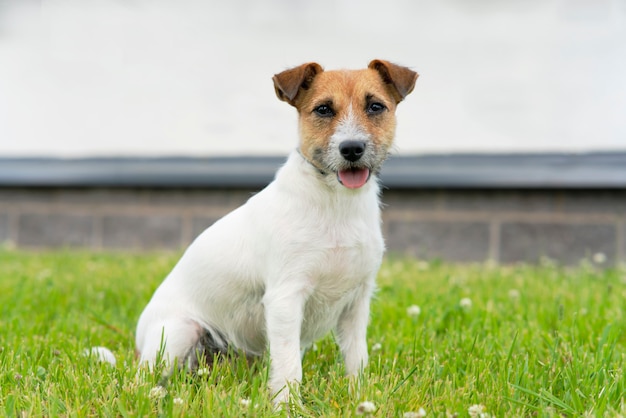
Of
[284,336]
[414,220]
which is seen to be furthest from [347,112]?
[414,220]

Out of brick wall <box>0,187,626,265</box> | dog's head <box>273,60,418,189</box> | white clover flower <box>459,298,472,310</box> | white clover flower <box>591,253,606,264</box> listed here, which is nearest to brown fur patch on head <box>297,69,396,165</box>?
dog's head <box>273,60,418,189</box>

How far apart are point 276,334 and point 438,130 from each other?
16.4 ft

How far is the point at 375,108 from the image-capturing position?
3.01m

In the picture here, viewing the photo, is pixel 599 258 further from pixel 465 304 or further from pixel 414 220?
pixel 465 304

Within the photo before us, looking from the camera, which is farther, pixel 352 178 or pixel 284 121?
pixel 284 121

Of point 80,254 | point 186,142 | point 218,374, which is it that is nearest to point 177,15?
point 186,142

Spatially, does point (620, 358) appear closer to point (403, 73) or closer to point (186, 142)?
point (403, 73)

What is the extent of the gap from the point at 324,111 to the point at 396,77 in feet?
1.28

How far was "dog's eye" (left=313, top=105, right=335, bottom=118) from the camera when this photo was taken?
2.96 m

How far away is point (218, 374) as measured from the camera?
9.66 feet

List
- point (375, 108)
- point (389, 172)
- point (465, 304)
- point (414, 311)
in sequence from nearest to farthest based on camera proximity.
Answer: point (375, 108)
point (414, 311)
point (465, 304)
point (389, 172)

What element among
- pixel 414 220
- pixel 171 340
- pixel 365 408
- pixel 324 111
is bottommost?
pixel 414 220

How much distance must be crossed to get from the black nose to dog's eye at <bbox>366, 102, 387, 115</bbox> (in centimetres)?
23

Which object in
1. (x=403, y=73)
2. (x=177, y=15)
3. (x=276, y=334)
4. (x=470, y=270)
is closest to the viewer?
(x=276, y=334)
